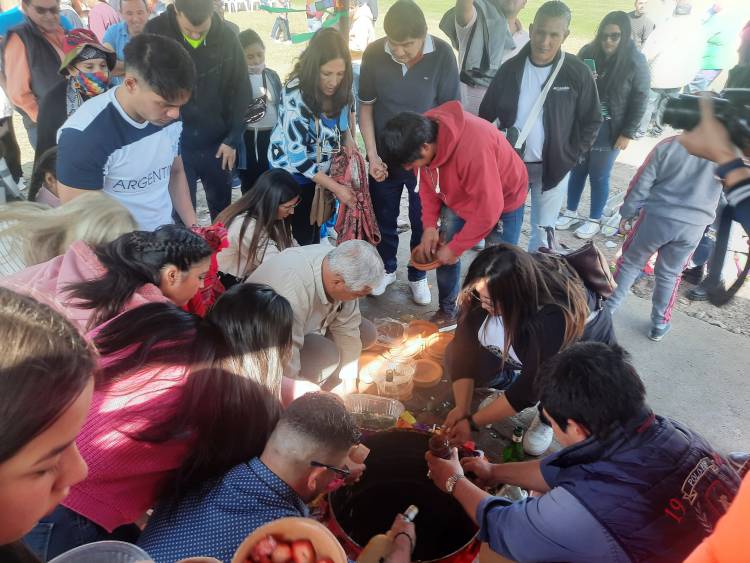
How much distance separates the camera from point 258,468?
1.64 meters

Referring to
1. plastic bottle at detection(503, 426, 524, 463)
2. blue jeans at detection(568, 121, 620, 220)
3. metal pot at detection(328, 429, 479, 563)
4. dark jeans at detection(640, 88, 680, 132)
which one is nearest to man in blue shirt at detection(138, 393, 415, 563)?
metal pot at detection(328, 429, 479, 563)

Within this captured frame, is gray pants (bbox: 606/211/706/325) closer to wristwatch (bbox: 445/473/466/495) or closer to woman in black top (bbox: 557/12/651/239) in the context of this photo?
woman in black top (bbox: 557/12/651/239)

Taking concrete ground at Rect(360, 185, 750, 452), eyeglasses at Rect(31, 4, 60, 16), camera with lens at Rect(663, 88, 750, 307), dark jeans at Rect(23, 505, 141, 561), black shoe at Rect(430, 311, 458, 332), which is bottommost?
black shoe at Rect(430, 311, 458, 332)

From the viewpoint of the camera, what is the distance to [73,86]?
3.43m

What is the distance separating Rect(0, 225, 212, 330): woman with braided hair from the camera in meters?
1.91

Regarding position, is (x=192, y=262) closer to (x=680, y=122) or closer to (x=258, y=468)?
(x=258, y=468)

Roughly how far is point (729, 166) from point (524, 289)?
942 millimetres

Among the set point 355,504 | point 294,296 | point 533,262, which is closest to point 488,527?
point 355,504

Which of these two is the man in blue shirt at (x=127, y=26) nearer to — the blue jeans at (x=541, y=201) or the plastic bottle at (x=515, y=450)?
the blue jeans at (x=541, y=201)

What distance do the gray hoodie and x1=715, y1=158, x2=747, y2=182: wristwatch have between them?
1441 mm

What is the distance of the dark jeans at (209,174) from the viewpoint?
13.2 feet

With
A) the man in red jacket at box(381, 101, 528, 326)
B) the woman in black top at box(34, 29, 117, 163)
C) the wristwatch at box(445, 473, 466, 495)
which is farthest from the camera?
the woman in black top at box(34, 29, 117, 163)

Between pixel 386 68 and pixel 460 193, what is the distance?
4.11 ft

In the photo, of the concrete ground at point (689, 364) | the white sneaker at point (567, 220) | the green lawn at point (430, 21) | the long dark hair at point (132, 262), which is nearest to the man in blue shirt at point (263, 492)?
the long dark hair at point (132, 262)
